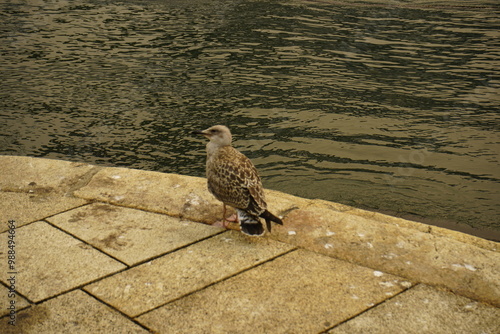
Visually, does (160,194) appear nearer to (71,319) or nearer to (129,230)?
(129,230)

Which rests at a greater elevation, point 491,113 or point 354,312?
point 354,312

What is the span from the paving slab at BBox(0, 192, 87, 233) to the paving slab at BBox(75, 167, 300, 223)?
17cm

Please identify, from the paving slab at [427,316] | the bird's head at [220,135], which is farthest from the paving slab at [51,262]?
the paving slab at [427,316]

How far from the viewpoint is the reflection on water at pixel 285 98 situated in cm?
821

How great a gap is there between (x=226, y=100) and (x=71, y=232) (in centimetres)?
632

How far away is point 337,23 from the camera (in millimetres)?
16078

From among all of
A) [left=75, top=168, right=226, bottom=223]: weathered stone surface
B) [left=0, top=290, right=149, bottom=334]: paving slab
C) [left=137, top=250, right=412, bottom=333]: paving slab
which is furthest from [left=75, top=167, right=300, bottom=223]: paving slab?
[left=0, top=290, right=149, bottom=334]: paving slab

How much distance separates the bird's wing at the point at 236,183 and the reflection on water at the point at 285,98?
9.87 feet

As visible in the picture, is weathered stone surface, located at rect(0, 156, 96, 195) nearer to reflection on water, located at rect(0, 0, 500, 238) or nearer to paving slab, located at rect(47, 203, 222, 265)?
paving slab, located at rect(47, 203, 222, 265)

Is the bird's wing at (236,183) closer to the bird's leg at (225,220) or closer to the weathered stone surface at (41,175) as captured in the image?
the bird's leg at (225,220)

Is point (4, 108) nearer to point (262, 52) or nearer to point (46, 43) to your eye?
point (46, 43)

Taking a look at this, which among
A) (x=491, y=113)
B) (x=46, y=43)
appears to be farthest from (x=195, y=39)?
(x=491, y=113)

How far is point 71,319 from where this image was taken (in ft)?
11.4

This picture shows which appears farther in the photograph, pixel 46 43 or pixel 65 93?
pixel 46 43
